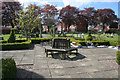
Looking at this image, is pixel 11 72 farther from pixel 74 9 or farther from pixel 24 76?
pixel 74 9

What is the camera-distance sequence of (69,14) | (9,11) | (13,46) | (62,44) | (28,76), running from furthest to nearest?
(69,14)
(9,11)
(13,46)
(62,44)
(28,76)

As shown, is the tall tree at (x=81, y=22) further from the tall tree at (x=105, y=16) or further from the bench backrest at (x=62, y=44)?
the bench backrest at (x=62, y=44)

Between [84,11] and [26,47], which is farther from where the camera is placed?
[84,11]

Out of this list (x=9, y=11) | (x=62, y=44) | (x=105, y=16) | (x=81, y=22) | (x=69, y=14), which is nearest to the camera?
(x=62, y=44)

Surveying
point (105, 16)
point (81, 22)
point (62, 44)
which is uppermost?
point (105, 16)

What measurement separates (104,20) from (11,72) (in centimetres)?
4801

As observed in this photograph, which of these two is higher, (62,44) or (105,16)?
(105,16)

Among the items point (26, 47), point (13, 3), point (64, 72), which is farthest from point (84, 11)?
point (64, 72)

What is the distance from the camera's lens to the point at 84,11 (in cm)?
4594

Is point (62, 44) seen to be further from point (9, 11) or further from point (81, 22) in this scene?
point (81, 22)

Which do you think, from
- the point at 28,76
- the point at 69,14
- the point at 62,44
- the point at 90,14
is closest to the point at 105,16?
the point at 90,14

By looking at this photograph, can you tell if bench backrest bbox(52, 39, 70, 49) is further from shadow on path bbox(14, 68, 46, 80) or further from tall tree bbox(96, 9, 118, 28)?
tall tree bbox(96, 9, 118, 28)

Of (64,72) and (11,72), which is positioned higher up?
(11,72)

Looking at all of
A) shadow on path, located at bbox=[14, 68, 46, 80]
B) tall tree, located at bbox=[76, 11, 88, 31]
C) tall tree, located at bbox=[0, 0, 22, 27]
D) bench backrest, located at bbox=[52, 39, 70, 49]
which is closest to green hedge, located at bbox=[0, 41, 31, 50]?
bench backrest, located at bbox=[52, 39, 70, 49]
